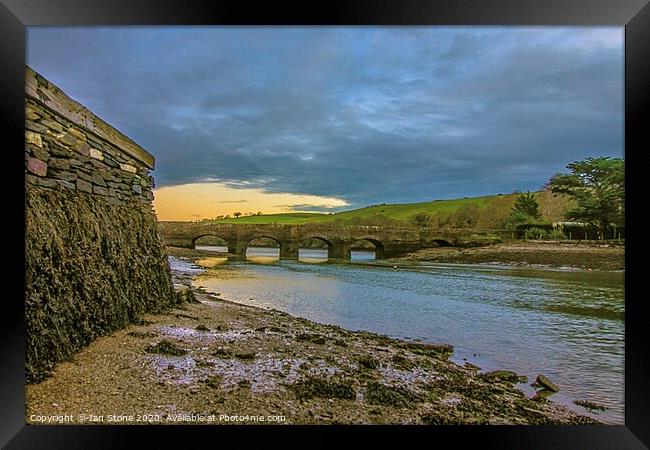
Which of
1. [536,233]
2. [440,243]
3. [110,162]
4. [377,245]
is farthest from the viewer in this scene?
[377,245]

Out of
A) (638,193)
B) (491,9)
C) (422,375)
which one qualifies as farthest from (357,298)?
(491,9)

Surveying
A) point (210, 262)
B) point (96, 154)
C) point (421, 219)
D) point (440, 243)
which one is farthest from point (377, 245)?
point (96, 154)

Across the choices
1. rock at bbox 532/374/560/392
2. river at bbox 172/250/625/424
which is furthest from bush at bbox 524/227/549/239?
rock at bbox 532/374/560/392

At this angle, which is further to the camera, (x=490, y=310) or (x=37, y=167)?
(x=490, y=310)

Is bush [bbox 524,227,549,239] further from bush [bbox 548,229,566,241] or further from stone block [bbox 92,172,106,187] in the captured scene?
stone block [bbox 92,172,106,187]

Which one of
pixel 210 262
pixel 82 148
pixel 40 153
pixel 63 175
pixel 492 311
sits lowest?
pixel 492 311

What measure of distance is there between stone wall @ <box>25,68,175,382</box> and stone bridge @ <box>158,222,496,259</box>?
2.50 ft

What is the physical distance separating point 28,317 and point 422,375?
8.38 feet

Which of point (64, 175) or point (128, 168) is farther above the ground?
point (128, 168)

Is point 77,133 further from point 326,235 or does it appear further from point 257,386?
point 326,235

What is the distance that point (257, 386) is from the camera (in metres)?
2.40

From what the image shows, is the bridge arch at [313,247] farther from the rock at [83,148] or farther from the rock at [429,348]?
the rock at [83,148]

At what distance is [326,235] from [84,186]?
12.7ft

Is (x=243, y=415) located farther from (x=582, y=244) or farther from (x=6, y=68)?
(x=582, y=244)
